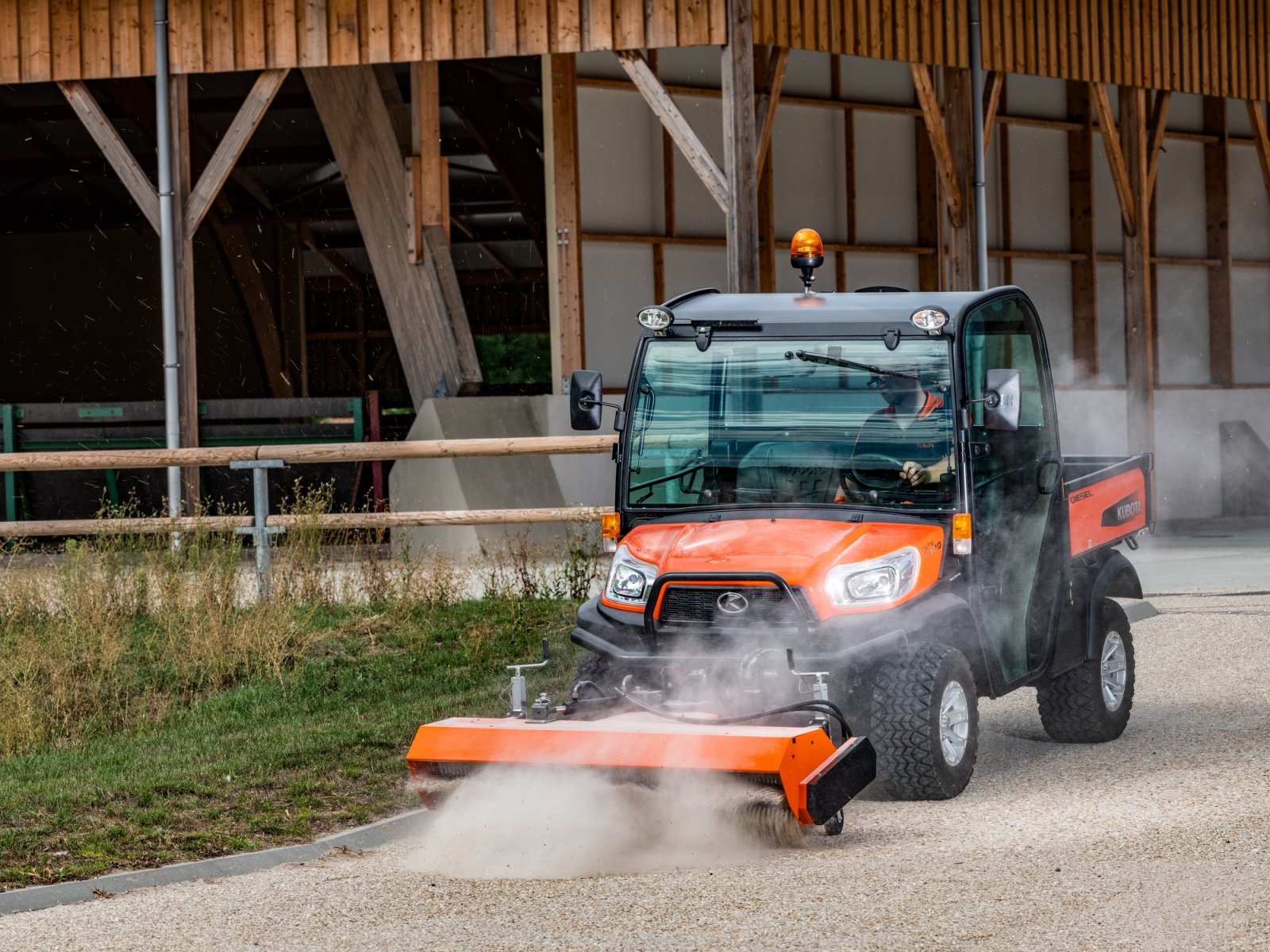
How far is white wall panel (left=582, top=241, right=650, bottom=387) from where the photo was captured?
66.4 feet

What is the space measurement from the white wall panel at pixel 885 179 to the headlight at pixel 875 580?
1691 centimetres

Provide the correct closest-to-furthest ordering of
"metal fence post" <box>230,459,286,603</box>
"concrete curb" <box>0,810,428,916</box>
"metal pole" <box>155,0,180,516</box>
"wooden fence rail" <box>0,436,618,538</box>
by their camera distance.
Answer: "concrete curb" <box>0,810,428,916</box> < "metal fence post" <box>230,459,286,603</box> < "wooden fence rail" <box>0,436,618,538</box> < "metal pole" <box>155,0,180,516</box>

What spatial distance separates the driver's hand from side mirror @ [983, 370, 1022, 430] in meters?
0.40

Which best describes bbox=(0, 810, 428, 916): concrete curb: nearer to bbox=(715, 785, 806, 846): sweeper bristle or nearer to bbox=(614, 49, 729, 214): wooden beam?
bbox=(715, 785, 806, 846): sweeper bristle

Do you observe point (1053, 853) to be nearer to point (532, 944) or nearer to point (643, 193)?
point (532, 944)

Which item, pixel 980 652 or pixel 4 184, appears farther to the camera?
pixel 4 184

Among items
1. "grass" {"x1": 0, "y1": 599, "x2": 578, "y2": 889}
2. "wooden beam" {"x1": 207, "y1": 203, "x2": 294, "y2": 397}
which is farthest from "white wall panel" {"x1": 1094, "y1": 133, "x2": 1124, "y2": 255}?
"grass" {"x1": 0, "y1": 599, "x2": 578, "y2": 889}

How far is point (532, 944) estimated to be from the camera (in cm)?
542

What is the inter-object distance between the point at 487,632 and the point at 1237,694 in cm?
454

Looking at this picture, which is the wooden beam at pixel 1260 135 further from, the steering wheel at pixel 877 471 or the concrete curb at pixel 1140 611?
the steering wheel at pixel 877 471

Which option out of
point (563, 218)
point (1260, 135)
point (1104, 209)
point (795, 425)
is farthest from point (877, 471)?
point (1104, 209)

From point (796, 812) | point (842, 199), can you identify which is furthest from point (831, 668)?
point (842, 199)

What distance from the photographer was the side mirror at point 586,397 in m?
7.71

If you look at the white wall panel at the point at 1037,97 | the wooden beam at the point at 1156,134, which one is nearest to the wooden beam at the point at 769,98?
the wooden beam at the point at 1156,134
